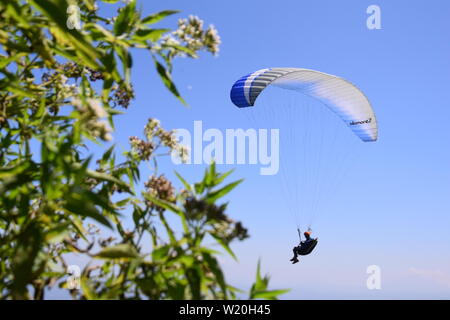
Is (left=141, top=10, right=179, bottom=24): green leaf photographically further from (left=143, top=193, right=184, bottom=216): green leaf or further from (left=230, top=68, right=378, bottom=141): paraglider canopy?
(left=230, top=68, right=378, bottom=141): paraglider canopy

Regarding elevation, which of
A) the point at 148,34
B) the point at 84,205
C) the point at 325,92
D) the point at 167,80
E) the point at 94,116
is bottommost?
the point at 84,205

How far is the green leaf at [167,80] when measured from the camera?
2660 millimetres

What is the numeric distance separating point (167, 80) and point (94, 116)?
0.66m

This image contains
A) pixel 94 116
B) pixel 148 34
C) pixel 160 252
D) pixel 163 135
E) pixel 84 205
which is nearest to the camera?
pixel 84 205

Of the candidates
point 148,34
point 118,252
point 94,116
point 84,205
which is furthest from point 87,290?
point 148,34

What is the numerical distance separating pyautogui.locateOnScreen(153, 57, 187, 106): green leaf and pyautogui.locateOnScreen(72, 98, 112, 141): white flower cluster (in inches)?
23.0

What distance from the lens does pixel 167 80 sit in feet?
8.82

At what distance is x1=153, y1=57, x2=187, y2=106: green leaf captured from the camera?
2660mm

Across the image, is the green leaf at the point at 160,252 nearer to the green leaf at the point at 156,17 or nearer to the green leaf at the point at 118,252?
the green leaf at the point at 118,252

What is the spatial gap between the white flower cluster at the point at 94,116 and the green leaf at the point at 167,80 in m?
0.59

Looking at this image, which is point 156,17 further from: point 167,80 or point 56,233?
point 56,233

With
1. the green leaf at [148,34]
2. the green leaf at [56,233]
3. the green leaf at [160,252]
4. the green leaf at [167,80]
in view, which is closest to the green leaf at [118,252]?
the green leaf at [160,252]

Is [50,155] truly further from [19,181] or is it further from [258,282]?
[258,282]
